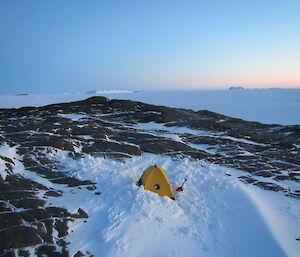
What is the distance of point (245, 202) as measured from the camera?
14805mm

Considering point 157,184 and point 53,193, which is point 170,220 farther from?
point 53,193

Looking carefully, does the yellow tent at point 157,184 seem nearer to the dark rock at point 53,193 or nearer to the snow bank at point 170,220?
the snow bank at point 170,220

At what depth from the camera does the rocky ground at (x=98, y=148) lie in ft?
38.8

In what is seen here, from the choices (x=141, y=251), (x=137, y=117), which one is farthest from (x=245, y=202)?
(x=137, y=117)

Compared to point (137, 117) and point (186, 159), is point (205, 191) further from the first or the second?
point (137, 117)

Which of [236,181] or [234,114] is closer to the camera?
[236,181]

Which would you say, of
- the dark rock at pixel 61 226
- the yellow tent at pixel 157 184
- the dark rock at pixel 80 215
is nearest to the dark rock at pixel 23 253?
the dark rock at pixel 61 226

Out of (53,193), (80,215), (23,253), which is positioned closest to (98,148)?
(53,193)

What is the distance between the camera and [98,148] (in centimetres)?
2123

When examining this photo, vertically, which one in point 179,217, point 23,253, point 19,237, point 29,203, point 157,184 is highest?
point 157,184

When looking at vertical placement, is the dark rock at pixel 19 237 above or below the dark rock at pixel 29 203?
below

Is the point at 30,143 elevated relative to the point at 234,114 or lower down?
elevated

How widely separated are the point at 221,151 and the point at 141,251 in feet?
44.9

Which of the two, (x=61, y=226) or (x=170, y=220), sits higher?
(x=61, y=226)
